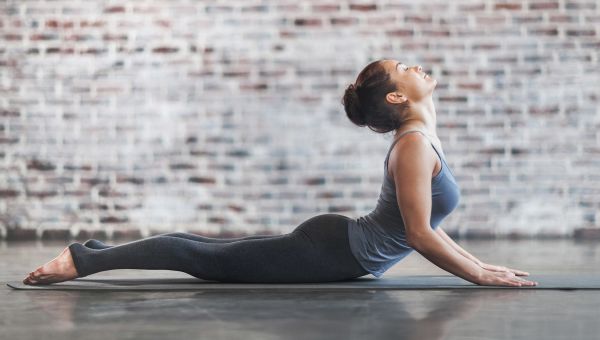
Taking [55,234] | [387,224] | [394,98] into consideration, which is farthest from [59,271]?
[55,234]

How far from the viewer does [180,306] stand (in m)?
2.07

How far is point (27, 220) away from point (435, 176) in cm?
340

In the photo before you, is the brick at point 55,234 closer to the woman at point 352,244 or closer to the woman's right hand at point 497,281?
the woman at point 352,244

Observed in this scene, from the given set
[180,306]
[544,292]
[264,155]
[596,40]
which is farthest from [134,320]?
[596,40]

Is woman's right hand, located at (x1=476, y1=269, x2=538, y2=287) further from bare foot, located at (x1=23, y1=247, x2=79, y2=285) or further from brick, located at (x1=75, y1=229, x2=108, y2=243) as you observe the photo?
brick, located at (x1=75, y1=229, x2=108, y2=243)

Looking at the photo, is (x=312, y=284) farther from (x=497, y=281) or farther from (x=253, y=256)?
(x=497, y=281)

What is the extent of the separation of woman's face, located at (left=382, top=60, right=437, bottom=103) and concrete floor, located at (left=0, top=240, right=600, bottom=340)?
0.53 m

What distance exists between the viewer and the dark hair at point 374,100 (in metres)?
2.38

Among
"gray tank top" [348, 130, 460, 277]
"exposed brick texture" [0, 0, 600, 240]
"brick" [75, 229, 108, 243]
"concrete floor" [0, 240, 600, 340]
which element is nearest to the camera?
"concrete floor" [0, 240, 600, 340]

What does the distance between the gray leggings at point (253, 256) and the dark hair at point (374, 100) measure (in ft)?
0.96

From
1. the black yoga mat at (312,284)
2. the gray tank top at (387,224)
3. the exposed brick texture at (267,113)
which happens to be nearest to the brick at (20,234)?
the exposed brick texture at (267,113)

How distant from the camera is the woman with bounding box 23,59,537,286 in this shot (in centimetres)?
237

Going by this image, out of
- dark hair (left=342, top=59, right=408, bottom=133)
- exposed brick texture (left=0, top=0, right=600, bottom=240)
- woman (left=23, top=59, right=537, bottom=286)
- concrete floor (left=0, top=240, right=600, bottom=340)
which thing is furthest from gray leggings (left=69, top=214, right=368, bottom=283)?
exposed brick texture (left=0, top=0, right=600, bottom=240)

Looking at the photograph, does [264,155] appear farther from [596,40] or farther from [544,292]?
[544,292]
